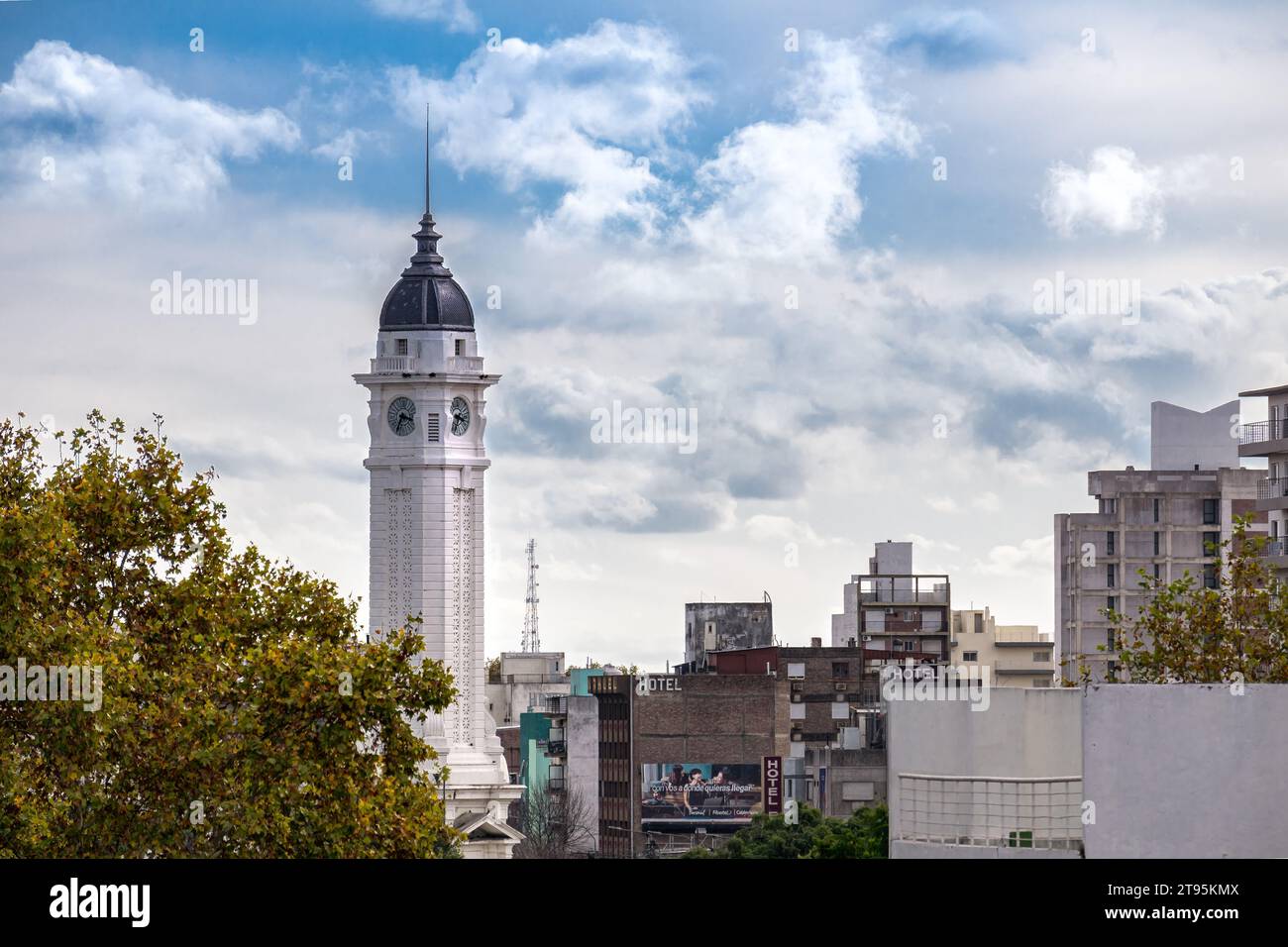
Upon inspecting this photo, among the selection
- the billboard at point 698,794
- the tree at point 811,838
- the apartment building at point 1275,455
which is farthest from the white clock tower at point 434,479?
the apartment building at point 1275,455

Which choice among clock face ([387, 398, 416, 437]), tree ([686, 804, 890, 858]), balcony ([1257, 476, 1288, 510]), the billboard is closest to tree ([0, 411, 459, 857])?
tree ([686, 804, 890, 858])

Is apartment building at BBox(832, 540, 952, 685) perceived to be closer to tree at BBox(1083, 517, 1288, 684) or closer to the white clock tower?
the white clock tower

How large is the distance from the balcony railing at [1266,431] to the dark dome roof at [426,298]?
74740 millimetres

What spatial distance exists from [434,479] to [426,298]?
13.2 meters

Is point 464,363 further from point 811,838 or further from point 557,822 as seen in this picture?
point 811,838

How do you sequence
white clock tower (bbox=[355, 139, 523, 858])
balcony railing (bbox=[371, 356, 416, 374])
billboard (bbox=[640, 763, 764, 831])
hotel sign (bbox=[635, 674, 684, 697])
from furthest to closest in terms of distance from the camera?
balcony railing (bbox=[371, 356, 416, 374]) → white clock tower (bbox=[355, 139, 523, 858]) → hotel sign (bbox=[635, 674, 684, 697]) → billboard (bbox=[640, 763, 764, 831])

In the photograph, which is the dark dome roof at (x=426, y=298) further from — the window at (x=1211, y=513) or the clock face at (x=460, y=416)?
the window at (x=1211, y=513)

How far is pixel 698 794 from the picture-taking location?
14975 centimetres

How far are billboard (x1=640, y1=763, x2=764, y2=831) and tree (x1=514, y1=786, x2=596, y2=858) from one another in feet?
15.7

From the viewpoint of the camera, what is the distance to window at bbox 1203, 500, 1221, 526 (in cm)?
15625

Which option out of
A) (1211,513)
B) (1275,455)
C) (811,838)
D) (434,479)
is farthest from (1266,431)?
(434,479)

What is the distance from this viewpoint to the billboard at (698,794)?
148000mm
